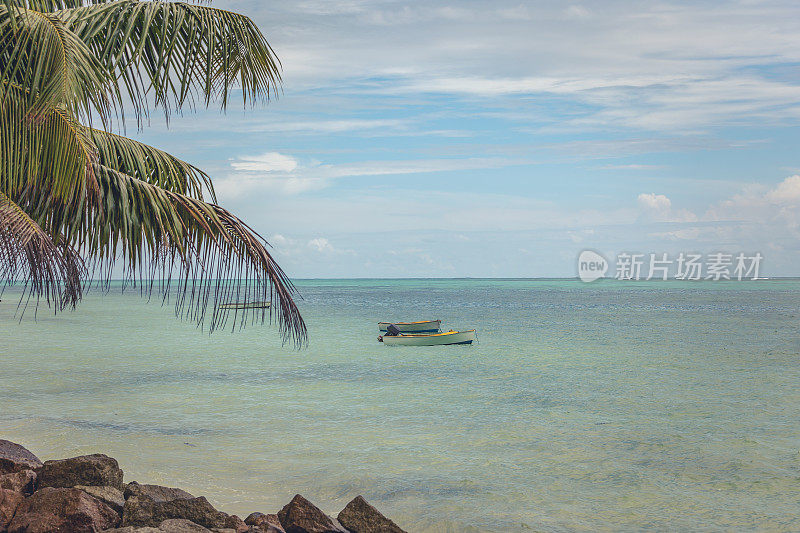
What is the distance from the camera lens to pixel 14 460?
7137mm

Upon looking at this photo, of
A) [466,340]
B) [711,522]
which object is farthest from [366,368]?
[711,522]

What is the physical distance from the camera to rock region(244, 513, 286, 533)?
5805 mm

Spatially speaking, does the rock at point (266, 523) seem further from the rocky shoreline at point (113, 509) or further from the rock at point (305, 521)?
the rock at point (305, 521)

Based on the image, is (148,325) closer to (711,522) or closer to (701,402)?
(701,402)

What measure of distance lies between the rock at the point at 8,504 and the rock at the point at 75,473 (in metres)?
0.57

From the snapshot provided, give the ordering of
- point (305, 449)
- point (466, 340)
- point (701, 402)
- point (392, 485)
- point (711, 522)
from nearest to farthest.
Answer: point (711, 522) → point (392, 485) → point (305, 449) → point (701, 402) → point (466, 340)

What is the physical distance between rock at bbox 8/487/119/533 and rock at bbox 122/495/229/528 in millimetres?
225

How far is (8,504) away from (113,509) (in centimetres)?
82

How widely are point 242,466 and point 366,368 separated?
1304 centimetres

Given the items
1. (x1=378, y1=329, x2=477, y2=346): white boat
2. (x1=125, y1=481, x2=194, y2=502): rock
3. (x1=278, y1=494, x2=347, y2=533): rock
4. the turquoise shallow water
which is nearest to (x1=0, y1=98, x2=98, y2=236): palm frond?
(x1=125, y1=481, x2=194, y2=502): rock

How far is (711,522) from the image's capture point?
8789 millimetres

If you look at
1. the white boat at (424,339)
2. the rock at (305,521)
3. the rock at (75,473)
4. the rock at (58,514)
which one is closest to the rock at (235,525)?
the rock at (305,521)

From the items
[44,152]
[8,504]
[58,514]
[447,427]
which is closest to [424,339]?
[447,427]

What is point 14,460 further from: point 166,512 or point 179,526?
point 179,526
